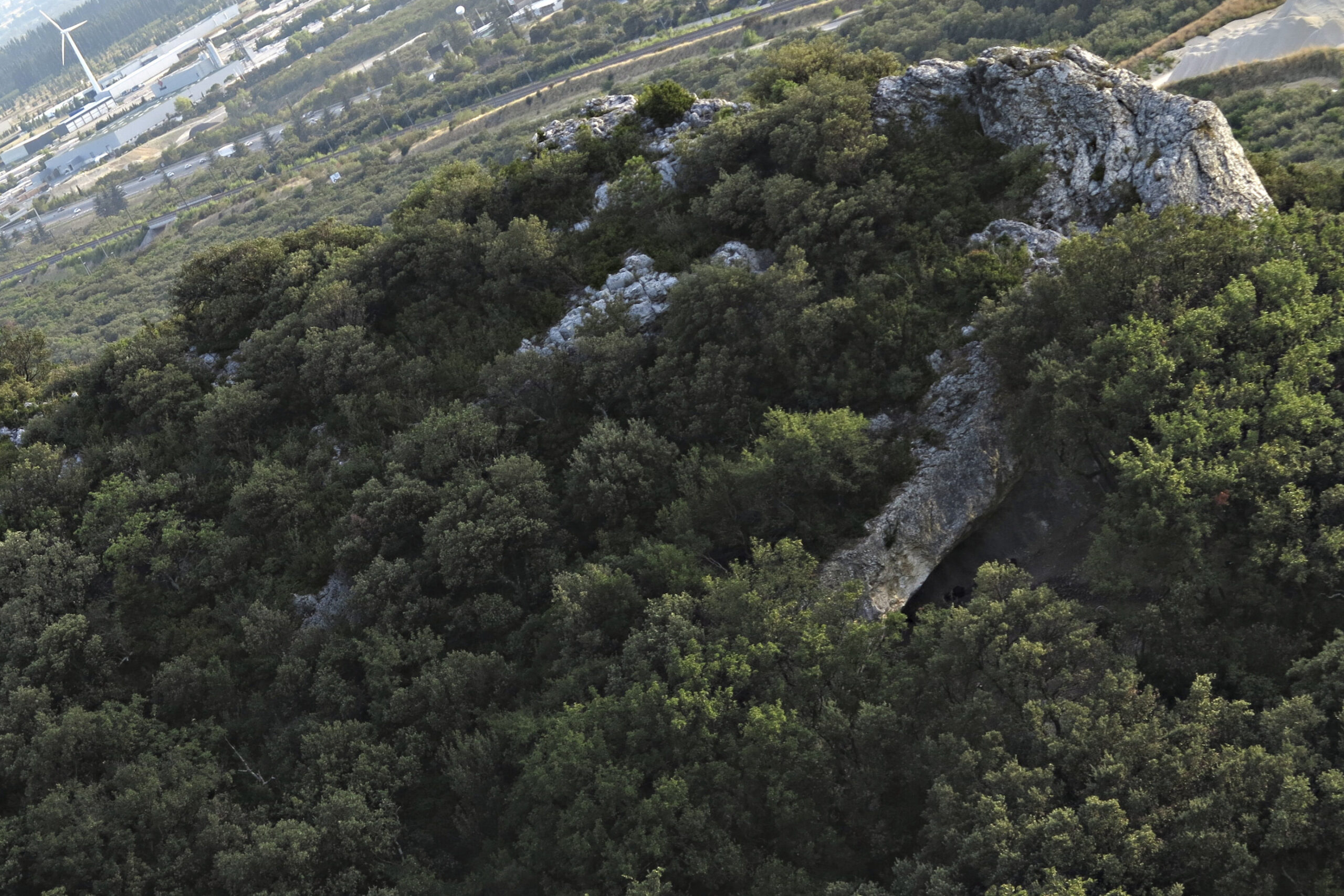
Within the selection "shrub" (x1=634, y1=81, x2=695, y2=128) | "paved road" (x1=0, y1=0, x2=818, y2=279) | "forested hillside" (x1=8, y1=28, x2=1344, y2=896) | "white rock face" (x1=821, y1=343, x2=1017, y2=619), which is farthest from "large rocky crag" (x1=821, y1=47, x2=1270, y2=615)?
"paved road" (x1=0, y1=0, x2=818, y2=279)

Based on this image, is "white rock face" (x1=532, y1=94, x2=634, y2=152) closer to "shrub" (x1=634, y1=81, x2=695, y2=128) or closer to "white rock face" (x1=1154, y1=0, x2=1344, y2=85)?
"shrub" (x1=634, y1=81, x2=695, y2=128)

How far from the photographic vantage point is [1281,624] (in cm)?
1928

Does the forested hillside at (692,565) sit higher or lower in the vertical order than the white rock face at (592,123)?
lower

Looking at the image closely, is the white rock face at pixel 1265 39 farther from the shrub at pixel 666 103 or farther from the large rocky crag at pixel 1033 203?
the shrub at pixel 666 103

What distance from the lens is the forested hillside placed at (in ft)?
59.6

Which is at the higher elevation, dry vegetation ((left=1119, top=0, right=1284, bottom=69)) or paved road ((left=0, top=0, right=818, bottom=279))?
paved road ((left=0, top=0, right=818, bottom=279))

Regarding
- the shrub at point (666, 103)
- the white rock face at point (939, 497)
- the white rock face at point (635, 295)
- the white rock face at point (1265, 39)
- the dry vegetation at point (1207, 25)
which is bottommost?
the white rock face at point (1265, 39)

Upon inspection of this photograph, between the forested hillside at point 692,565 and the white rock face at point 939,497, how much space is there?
0.91 meters

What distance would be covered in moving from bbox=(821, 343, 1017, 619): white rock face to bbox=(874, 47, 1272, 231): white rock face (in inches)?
311

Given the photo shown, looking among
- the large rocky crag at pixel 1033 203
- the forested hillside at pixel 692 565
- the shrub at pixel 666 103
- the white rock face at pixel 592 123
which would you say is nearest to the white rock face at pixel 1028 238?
the large rocky crag at pixel 1033 203

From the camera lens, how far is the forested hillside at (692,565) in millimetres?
18172

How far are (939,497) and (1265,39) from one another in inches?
3409

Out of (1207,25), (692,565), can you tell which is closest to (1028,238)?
(692,565)

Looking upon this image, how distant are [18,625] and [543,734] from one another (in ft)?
Answer: 58.2
